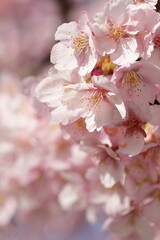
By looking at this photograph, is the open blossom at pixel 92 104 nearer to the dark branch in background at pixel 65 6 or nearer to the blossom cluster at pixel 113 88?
the blossom cluster at pixel 113 88

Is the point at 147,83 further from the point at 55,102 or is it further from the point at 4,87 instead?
the point at 4,87

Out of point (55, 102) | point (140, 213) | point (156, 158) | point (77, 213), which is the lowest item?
point (77, 213)

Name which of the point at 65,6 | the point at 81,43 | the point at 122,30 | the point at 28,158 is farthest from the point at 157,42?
the point at 65,6

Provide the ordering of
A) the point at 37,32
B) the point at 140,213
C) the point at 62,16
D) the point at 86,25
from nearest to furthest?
the point at 86,25 → the point at 140,213 → the point at 62,16 → the point at 37,32

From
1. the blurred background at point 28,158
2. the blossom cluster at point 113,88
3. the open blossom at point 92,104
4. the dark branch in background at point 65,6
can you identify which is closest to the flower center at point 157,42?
the blossom cluster at point 113,88

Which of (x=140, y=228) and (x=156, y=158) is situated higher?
(x=156, y=158)

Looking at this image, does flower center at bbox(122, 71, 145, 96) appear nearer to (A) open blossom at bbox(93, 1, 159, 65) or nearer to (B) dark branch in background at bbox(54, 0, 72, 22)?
(A) open blossom at bbox(93, 1, 159, 65)

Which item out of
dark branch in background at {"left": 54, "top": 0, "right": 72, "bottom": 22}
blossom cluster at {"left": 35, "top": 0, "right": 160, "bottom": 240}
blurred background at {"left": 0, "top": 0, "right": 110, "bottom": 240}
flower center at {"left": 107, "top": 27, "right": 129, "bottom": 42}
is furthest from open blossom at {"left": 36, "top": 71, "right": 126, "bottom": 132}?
dark branch in background at {"left": 54, "top": 0, "right": 72, "bottom": 22}

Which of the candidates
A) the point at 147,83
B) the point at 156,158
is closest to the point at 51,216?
the point at 156,158
